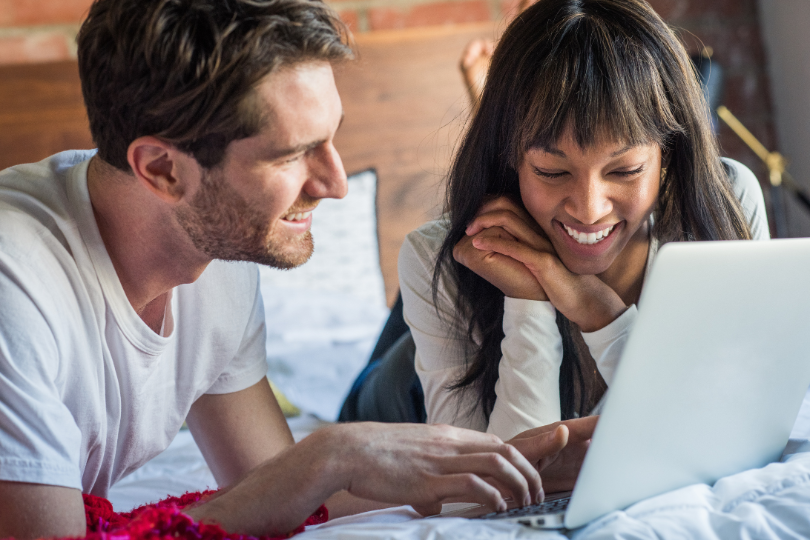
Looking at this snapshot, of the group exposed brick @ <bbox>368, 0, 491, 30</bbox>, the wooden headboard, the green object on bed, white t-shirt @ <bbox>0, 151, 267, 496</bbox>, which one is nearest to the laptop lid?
white t-shirt @ <bbox>0, 151, 267, 496</bbox>

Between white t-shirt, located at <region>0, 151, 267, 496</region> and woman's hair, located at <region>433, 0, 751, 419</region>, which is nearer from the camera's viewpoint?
white t-shirt, located at <region>0, 151, 267, 496</region>

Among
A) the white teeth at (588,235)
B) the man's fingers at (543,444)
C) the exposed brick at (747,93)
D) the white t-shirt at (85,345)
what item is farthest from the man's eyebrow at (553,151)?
the exposed brick at (747,93)

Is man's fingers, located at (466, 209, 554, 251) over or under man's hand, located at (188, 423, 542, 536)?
over

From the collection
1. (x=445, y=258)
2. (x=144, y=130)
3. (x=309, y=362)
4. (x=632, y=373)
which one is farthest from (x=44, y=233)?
(x=309, y=362)

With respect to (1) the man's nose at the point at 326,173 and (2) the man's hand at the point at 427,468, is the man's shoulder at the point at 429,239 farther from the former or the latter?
(2) the man's hand at the point at 427,468

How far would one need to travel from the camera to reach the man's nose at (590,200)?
0.97m

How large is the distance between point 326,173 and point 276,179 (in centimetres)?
6

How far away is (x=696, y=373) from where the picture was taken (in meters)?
0.63

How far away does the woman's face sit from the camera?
96 centimetres

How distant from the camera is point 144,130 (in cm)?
86

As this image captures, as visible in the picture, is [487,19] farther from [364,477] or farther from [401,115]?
[364,477]

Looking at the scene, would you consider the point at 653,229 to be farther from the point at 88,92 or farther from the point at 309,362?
the point at 309,362

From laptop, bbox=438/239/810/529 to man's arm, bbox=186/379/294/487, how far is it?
20.5 inches

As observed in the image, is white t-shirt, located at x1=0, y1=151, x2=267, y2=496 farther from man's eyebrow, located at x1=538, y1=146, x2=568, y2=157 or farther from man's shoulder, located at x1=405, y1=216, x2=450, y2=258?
man's eyebrow, located at x1=538, y1=146, x2=568, y2=157
